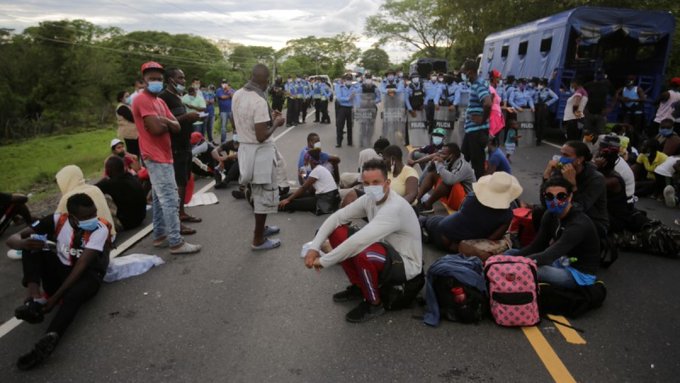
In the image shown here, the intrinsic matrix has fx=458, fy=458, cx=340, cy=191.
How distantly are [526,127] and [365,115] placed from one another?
4338 millimetres

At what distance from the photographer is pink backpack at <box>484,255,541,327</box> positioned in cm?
344

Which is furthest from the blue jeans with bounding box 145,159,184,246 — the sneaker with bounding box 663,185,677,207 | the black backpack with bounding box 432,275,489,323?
the sneaker with bounding box 663,185,677,207

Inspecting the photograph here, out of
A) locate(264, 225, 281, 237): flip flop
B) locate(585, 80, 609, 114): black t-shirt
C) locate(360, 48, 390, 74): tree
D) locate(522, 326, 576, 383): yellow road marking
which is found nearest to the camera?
locate(522, 326, 576, 383): yellow road marking

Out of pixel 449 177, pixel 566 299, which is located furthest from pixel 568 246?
pixel 449 177

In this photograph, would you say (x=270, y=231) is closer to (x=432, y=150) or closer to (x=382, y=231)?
(x=382, y=231)

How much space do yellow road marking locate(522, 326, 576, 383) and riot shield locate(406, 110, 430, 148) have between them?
8.47 metres

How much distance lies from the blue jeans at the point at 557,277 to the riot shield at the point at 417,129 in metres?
8.08

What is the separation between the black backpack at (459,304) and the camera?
351 centimetres

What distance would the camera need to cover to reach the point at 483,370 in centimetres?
301

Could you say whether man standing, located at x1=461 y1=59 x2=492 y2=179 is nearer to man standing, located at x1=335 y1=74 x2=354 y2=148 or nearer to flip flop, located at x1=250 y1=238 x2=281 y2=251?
flip flop, located at x1=250 y1=238 x2=281 y2=251

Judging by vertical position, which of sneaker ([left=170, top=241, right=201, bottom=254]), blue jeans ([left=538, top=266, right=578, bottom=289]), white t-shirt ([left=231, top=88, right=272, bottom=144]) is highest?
white t-shirt ([left=231, top=88, right=272, bottom=144])

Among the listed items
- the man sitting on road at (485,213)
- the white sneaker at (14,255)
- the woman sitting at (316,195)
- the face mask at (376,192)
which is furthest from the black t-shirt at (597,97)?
the white sneaker at (14,255)

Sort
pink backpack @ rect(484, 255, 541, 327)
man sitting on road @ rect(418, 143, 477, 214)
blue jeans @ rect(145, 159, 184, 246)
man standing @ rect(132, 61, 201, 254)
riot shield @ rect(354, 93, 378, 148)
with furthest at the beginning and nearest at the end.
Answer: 1. riot shield @ rect(354, 93, 378, 148)
2. man sitting on road @ rect(418, 143, 477, 214)
3. blue jeans @ rect(145, 159, 184, 246)
4. man standing @ rect(132, 61, 201, 254)
5. pink backpack @ rect(484, 255, 541, 327)

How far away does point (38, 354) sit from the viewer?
10.2 ft
